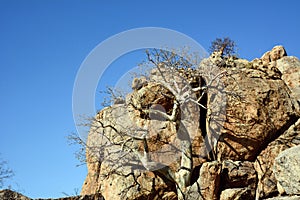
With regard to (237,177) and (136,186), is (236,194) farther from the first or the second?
(136,186)

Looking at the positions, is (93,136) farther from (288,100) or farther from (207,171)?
(288,100)

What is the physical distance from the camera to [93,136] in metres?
22.1

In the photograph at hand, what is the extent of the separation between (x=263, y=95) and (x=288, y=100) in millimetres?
1457

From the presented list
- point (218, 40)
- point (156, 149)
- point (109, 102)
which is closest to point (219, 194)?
point (156, 149)

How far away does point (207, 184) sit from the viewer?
17.0 metres

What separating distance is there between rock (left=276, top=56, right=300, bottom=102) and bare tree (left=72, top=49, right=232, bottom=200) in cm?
401

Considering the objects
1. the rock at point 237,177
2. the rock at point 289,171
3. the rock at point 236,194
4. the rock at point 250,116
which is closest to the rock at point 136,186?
the rock at point 237,177

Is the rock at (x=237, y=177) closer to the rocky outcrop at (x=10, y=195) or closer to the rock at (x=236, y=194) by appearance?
the rock at (x=236, y=194)

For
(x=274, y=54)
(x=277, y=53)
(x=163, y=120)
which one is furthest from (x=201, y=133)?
(x=277, y=53)

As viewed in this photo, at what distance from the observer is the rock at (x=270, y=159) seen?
56.6ft

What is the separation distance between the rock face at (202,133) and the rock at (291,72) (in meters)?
0.06

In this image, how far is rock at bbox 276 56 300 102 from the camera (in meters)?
20.6

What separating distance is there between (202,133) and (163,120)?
2311 millimetres

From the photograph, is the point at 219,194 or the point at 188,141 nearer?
the point at 219,194
